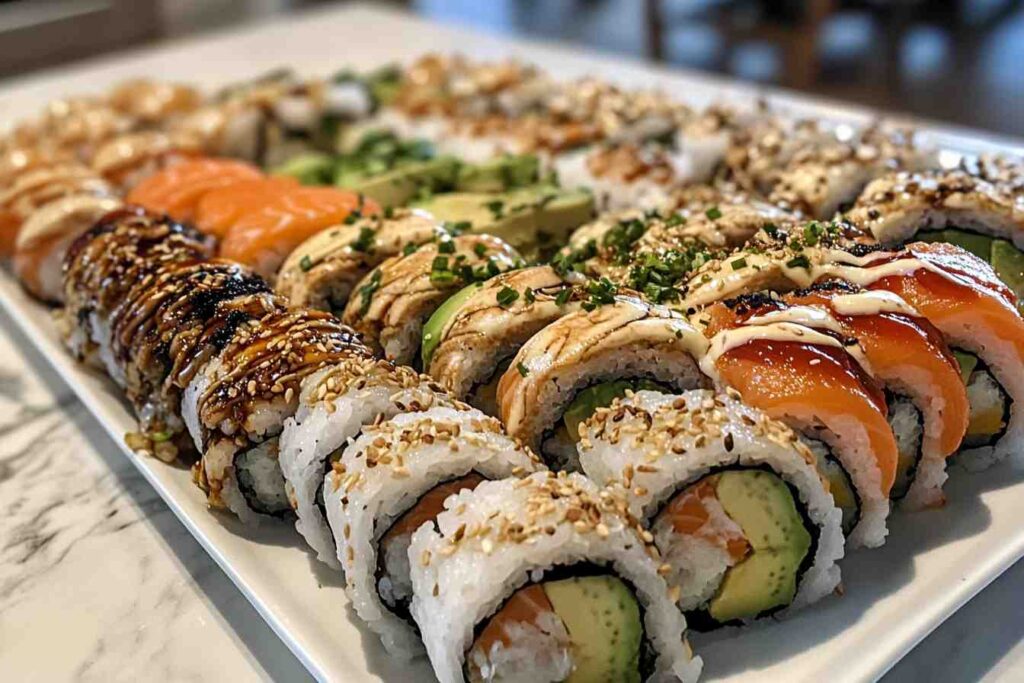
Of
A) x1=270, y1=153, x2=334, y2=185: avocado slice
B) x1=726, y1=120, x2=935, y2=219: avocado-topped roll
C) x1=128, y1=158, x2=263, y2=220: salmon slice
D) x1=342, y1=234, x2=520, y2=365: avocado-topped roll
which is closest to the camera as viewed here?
x1=342, y1=234, x2=520, y2=365: avocado-topped roll

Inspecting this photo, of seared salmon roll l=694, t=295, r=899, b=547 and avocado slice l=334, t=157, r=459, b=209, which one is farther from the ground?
seared salmon roll l=694, t=295, r=899, b=547

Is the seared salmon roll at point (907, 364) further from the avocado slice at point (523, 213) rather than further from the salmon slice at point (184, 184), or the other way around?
the salmon slice at point (184, 184)

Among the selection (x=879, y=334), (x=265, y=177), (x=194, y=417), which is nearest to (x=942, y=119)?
(x=265, y=177)

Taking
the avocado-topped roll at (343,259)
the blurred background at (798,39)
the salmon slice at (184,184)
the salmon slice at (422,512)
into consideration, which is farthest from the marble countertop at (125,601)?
the blurred background at (798,39)

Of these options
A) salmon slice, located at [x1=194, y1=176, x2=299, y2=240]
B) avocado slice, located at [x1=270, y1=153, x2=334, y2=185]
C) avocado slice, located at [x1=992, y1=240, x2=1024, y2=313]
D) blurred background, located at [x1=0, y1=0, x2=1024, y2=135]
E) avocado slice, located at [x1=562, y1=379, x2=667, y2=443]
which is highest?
avocado slice, located at [x1=992, y1=240, x2=1024, y2=313]

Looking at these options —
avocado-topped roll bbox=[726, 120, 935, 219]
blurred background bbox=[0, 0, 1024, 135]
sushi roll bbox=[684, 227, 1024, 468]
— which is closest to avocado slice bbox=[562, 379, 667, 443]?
sushi roll bbox=[684, 227, 1024, 468]

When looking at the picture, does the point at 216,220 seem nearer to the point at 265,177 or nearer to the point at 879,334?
the point at 265,177

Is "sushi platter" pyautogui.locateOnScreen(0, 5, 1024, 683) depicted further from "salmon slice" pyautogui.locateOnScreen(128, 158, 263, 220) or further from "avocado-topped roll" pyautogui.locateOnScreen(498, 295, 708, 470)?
"salmon slice" pyautogui.locateOnScreen(128, 158, 263, 220)
